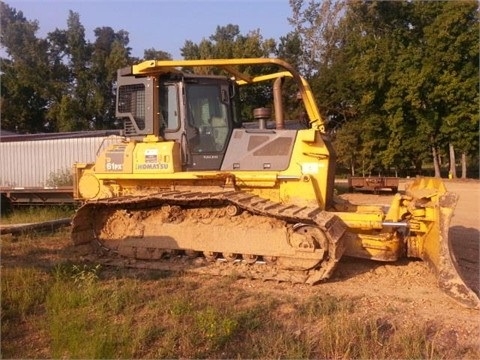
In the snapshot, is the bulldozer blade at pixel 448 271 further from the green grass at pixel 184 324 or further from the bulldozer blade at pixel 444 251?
the green grass at pixel 184 324

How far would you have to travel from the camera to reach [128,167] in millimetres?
8211

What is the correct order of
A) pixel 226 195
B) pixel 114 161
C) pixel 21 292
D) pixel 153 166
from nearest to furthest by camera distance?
pixel 21 292 → pixel 226 195 → pixel 153 166 → pixel 114 161

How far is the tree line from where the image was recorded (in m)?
35.8

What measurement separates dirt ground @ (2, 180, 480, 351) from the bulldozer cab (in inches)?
76.5

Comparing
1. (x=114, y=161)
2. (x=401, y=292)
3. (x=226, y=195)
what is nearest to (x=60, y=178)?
(x=114, y=161)

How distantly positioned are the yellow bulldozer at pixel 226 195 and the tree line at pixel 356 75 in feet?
97.1

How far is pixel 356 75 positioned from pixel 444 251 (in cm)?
3194

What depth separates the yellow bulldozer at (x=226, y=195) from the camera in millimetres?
7125

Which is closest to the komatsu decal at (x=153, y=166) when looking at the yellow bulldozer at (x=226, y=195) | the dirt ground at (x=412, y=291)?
the yellow bulldozer at (x=226, y=195)

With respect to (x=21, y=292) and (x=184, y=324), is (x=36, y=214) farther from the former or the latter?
(x=184, y=324)

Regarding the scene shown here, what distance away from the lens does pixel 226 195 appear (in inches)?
289

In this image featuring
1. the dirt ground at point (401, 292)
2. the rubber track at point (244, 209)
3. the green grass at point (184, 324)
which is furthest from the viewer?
the rubber track at point (244, 209)

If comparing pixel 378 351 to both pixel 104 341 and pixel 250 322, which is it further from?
pixel 104 341

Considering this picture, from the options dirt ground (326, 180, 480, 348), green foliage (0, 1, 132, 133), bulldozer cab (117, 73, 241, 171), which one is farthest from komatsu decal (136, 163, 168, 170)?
green foliage (0, 1, 132, 133)
